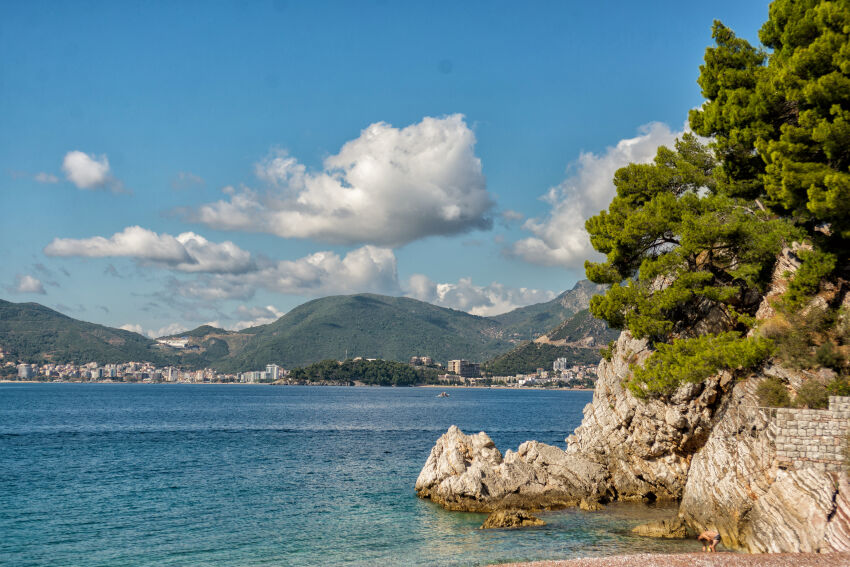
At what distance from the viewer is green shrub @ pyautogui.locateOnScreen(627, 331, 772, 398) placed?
874 inches

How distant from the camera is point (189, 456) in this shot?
45.4 meters

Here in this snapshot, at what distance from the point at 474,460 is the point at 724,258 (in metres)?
14.6

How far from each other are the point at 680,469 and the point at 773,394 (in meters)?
8.45

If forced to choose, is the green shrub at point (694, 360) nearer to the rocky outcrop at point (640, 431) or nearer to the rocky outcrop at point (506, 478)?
the rocky outcrop at point (640, 431)

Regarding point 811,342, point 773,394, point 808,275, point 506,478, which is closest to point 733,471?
point 773,394

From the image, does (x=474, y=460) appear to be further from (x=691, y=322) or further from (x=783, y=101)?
(x=783, y=101)

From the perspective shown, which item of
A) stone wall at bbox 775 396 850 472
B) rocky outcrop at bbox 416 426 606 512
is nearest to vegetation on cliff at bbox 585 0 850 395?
stone wall at bbox 775 396 850 472

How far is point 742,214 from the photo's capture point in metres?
25.8

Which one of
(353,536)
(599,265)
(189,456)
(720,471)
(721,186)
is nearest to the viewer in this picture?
(720,471)

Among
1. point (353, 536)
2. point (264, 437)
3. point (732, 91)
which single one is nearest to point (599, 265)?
point (732, 91)

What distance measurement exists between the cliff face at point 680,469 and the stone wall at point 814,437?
0.14 meters

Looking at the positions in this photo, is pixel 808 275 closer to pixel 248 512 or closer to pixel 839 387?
pixel 839 387

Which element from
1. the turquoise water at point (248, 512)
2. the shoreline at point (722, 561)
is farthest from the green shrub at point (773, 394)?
the shoreline at point (722, 561)

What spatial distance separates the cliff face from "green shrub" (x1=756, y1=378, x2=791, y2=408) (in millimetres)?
329
